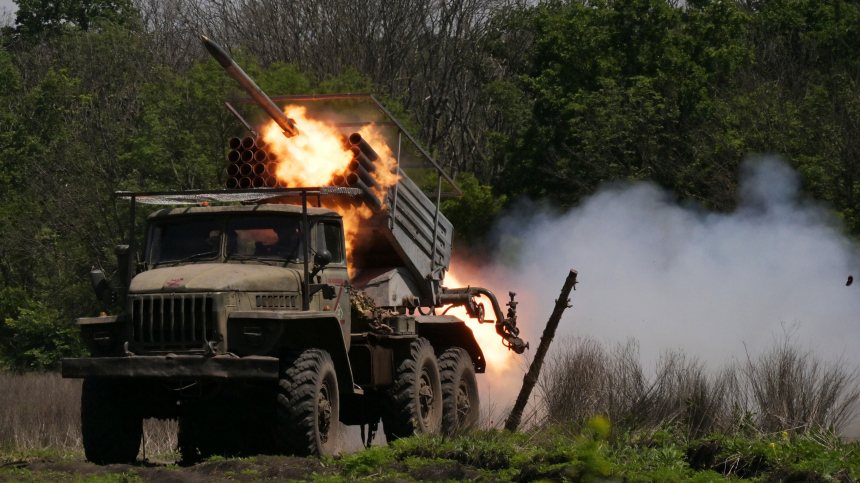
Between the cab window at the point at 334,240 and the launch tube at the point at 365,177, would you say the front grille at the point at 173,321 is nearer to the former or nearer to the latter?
the cab window at the point at 334,240

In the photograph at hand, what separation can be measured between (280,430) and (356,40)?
34658 mm

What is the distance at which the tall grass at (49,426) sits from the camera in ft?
55.1

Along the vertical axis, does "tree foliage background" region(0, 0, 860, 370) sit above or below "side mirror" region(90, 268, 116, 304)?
above

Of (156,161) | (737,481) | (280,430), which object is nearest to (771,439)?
(737,481)

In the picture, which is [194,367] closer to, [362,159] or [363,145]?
[362,159]

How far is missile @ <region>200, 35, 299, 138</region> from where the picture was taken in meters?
14.3

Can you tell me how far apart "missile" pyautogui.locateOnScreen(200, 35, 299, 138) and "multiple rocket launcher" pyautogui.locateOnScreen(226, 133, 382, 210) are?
39 centimetres

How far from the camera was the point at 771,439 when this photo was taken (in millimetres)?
11719

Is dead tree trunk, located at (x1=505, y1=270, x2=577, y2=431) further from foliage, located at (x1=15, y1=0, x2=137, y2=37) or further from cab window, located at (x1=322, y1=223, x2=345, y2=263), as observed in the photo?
foliage, located at (x1=15, y1=0, x2=137, y2=37)

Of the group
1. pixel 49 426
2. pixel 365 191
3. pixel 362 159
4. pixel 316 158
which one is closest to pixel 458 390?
pixel 365 191

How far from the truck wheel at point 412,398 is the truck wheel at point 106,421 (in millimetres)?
2986

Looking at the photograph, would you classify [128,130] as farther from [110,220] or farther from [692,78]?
[692,78]

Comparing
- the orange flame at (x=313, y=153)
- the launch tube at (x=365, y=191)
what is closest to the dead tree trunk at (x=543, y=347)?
the launch tube at (x=365, y=191)

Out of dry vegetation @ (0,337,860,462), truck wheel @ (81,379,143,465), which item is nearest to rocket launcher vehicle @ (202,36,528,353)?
dry vegetation @ (0,337,860,462)
